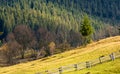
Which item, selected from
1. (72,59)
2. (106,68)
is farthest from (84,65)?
(72,59)

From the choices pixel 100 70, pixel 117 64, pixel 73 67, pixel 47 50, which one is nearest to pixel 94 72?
pixel 100 70

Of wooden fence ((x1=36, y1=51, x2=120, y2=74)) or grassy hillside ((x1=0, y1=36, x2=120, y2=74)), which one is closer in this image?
wooden fence ((x1=36, y1=51, x2=120, y2=74))

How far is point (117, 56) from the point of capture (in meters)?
64.2

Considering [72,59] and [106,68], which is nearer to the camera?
[106,68]

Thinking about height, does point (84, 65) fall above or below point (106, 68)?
above

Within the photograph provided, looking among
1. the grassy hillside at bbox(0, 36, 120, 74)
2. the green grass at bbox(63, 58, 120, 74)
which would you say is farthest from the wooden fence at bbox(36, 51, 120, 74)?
→ the grassy hillside at bbox(0, 36, 120, 74)

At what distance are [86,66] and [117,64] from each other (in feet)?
23.6

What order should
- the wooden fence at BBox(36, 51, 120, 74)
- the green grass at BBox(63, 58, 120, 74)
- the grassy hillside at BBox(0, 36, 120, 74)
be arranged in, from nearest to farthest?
the green grass at BBox(63, 58, 120, 74) → the wooden fence at BBox(36, 51, 120, 74) → the grassy hillside at BBox(0, 36, 120, 74)

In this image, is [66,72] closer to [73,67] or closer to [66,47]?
[73,67]

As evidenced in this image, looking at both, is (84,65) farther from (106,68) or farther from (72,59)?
(72,59)

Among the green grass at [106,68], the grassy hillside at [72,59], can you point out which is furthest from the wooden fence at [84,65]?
the grassy hillside at [72,59]

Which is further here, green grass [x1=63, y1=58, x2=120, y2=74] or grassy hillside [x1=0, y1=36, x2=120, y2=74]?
grassy hillside [x1=0, y1=36, x2=120, y2=74]

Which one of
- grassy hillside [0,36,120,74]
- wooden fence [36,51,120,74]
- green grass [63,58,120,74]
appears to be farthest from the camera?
grassy hillside [0,36,120,74]

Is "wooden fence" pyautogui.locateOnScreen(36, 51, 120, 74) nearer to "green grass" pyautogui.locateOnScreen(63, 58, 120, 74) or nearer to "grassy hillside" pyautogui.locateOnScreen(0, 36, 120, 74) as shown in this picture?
"green grass" pyautogui.locateOnScreen(63, 58, 120, 74)
